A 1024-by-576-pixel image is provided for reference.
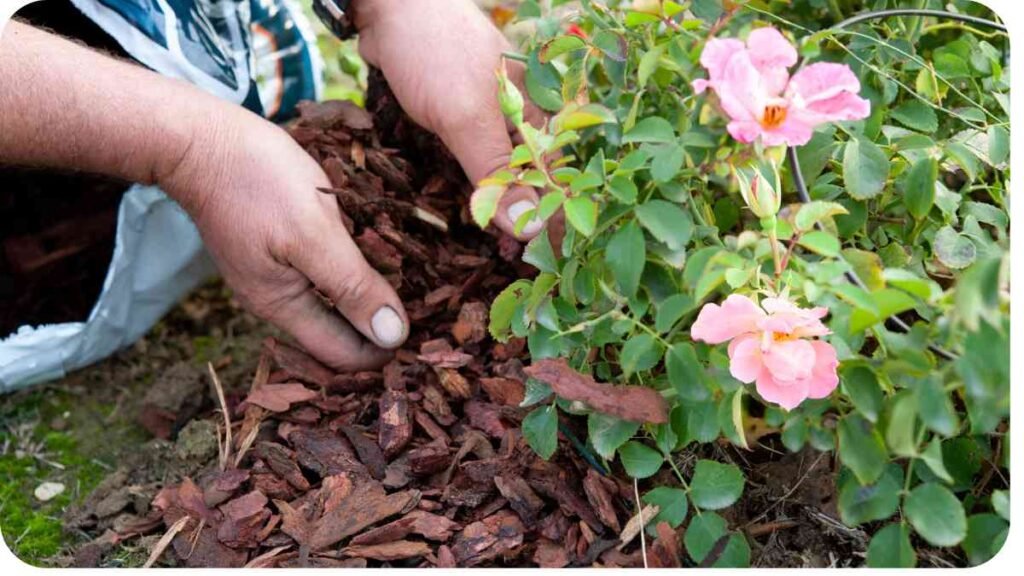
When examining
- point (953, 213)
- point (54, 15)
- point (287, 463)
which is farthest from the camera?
point (54, 15)

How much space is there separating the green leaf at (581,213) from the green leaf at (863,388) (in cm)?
30

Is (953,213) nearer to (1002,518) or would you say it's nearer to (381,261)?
(1002,518)

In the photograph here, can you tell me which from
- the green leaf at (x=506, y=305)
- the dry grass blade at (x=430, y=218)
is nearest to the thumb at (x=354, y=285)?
the dry grass blade at (x=430, y=218)

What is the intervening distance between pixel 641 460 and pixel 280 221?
2.37 ft

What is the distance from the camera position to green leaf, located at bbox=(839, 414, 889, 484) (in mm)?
992

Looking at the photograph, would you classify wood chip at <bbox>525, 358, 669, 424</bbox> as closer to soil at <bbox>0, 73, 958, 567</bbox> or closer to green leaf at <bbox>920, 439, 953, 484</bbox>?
soil at <bbox>0, 73, 958, 567</bbox>

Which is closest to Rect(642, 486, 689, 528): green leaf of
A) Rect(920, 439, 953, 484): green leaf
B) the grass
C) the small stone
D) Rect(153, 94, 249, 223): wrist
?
Rect(920, 439, 953, 484): green leaf

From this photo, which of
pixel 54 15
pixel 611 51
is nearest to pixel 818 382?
pixel 611 51

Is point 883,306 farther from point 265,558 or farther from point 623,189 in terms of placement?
point 265,558

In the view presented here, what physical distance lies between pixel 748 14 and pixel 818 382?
67 cm

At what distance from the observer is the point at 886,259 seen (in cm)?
127

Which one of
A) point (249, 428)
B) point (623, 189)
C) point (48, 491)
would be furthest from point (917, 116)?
point (48, 491)

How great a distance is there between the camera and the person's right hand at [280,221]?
62.5 inches

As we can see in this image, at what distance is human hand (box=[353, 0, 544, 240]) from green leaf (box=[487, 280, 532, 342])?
264mm
